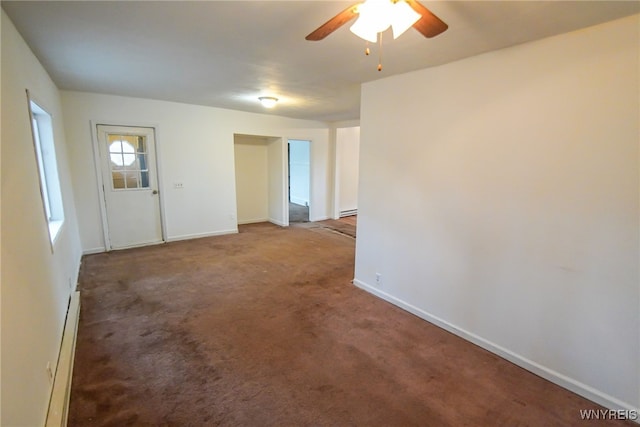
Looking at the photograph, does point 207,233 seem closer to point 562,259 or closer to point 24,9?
point 24,9

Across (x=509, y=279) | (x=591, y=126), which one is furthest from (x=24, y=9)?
(x=509, y=279)

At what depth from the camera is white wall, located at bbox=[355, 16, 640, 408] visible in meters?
1.80

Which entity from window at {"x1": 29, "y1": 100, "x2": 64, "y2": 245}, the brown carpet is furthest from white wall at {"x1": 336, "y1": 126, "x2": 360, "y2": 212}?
window at {"x1": 29, "y1": 100, "x2": 64, "y2": 245}

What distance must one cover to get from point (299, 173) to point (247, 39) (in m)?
7.14

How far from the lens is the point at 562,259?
2.03 m

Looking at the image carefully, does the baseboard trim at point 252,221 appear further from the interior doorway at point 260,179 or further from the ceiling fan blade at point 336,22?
the ceiling fan blade at point 336,22

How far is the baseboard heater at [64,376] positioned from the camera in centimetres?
167

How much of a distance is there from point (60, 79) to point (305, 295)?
3.78 meters

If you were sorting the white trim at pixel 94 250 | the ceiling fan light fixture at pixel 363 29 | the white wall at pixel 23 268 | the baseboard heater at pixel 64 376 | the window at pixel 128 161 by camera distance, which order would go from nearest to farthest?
the white wall at pixel 23 268 < the ceiling fan light fixture at pixel 363 29 < the baseboard heater at pixel 64 376 < the white trim at pixel 94 250 < the window at pixel 128 161

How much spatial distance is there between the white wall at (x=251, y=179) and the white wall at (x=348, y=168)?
1884 mm

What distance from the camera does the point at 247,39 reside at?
7.12ft

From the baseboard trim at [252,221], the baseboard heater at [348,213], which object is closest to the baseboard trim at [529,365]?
the baseboard trim at [252,221]

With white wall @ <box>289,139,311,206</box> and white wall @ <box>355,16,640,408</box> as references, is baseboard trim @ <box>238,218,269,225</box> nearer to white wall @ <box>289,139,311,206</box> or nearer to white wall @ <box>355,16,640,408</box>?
white wall @ <box>289,139,311,206</box>

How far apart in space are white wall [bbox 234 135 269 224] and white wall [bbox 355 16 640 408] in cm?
421
